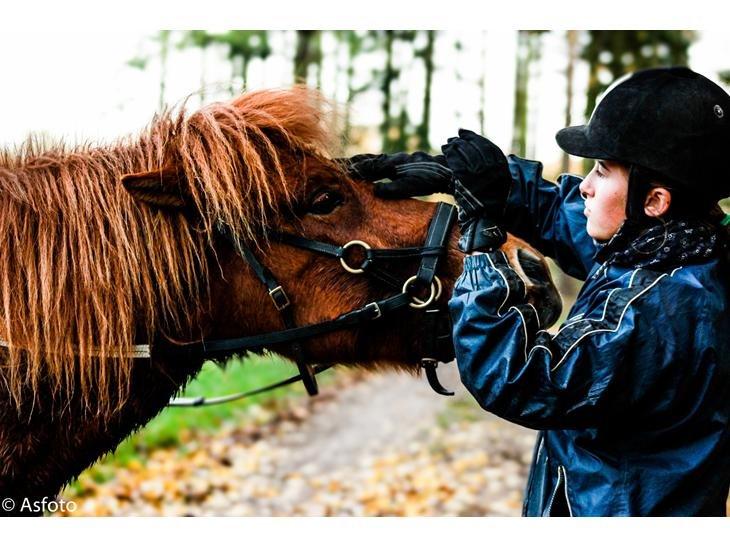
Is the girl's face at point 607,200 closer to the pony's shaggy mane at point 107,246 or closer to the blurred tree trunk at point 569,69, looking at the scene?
the pony's shaggy mane at point 107,246

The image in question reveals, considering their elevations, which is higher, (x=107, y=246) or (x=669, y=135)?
(x=669, y=135)

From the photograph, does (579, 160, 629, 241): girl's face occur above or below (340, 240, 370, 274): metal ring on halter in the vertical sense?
above

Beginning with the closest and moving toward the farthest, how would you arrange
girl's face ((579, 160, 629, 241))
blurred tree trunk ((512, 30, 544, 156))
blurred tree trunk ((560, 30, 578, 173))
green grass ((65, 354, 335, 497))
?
girl's face ((579, 160, 629, 241)), green grass ((65, 354, 335, 497)), blurred tree trunk ((560, 30, 578, 173)), blurred tree trunk ((512, 30, 544, 156))

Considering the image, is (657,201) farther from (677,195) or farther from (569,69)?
(569,69)

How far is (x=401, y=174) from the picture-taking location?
8.31ft

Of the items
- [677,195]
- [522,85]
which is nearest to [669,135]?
[677,195]

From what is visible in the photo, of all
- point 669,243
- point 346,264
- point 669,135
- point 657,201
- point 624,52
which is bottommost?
point 346,264

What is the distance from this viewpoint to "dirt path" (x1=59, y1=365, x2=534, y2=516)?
5992 millimetres

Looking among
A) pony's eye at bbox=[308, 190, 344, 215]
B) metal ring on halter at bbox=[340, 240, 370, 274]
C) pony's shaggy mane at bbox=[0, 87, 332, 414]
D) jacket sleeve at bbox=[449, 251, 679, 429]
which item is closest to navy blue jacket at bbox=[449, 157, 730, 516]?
jacket sleeve at bbox=[449, 251, 679, 429]

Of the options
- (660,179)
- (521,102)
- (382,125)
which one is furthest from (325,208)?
(382,125)

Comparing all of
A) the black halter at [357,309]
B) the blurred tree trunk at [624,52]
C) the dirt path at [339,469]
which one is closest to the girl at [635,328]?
the black halter at [357,309]

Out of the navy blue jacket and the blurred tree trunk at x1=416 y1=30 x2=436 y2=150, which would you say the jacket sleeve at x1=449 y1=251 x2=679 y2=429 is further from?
the blurred tree trunk at x1=416 y1=30 x2=436 y2=150

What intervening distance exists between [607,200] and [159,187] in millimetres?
1453

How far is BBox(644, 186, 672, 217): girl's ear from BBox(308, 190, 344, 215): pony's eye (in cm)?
105
